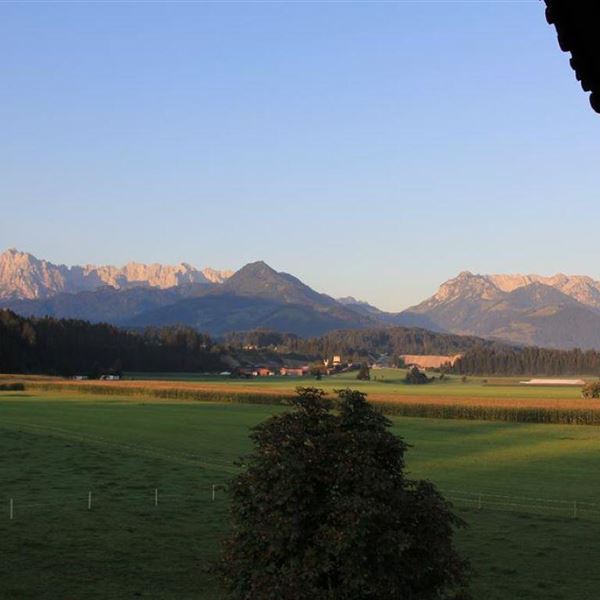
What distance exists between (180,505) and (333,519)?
25.2 m

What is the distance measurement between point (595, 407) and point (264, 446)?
278 feet

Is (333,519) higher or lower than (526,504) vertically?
higher

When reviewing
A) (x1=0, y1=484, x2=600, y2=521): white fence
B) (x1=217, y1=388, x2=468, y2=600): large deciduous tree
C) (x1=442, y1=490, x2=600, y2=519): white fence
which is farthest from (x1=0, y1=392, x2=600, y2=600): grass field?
(x1=217, y1=388, x2=468, y2=600): large deciduous tree

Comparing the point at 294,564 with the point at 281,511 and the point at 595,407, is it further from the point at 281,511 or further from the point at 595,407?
the point at 595,407

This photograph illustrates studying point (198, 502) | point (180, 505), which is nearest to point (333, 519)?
point (180, 505)

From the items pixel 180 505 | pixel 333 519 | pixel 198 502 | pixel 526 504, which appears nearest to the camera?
pixel 333 519

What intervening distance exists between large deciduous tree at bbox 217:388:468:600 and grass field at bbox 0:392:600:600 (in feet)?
24.6

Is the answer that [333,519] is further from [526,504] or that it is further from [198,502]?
[526,504]

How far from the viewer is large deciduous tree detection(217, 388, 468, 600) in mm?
17547

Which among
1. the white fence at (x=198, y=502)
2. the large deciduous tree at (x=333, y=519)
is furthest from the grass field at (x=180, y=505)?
the large deciduous tree at (x=333, y=519)

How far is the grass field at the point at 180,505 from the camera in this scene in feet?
94.4

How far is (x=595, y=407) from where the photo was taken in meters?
96.1

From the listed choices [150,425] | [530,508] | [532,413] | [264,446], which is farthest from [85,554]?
[532,413]

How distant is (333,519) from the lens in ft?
59.1
